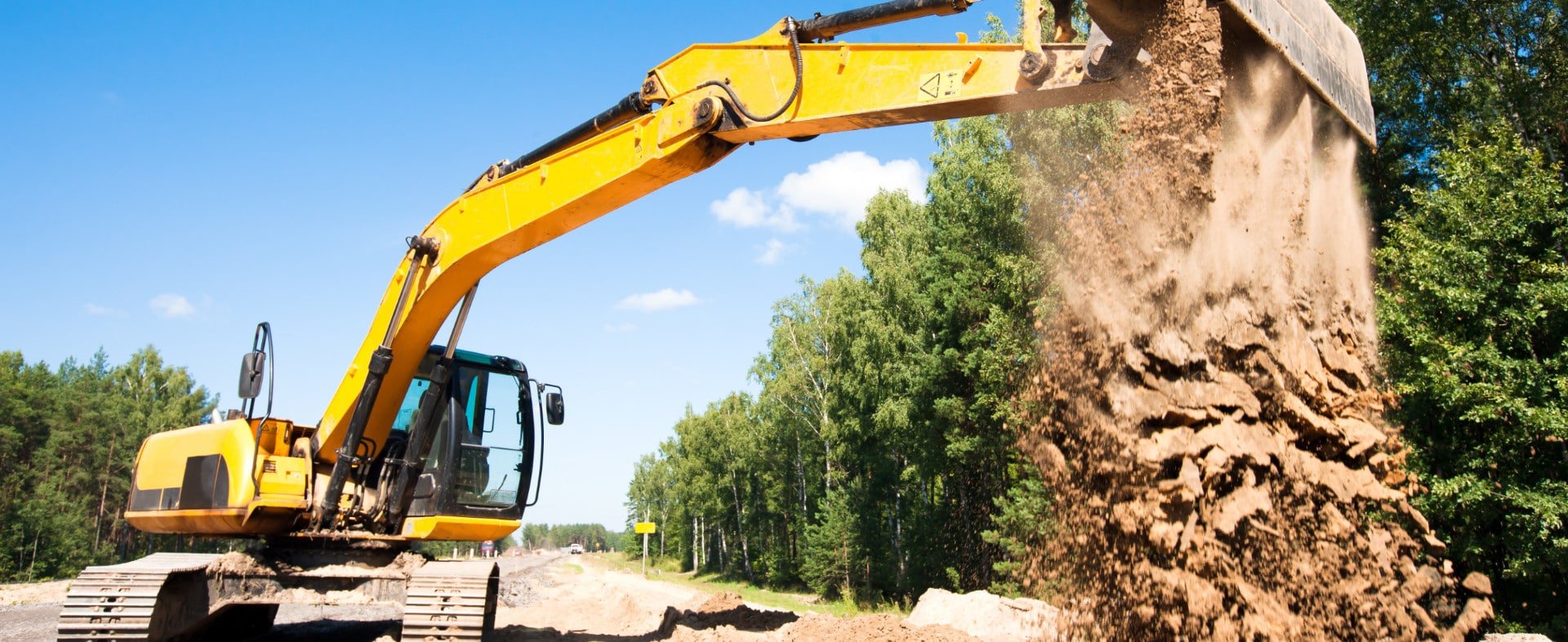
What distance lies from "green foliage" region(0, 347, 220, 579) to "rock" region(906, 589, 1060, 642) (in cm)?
3805

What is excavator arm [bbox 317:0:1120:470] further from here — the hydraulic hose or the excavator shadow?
the excavator shadow

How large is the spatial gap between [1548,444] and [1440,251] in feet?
8.95

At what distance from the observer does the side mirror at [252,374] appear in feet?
24.6

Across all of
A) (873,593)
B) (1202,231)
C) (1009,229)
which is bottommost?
(873,593)

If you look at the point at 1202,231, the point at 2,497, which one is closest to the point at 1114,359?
the point at 1202,231

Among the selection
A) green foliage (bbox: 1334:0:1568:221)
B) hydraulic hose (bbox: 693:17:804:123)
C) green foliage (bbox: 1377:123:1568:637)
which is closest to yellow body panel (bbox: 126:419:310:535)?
hydraulic hose (bbox: 693:17:804:123)

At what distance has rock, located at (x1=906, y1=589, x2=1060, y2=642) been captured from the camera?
9.64 m

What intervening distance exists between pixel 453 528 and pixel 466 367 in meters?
1.38

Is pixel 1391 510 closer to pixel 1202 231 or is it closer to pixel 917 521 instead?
pixel 1202 231

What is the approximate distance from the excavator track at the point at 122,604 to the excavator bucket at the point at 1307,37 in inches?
280

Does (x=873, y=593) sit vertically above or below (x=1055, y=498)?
below

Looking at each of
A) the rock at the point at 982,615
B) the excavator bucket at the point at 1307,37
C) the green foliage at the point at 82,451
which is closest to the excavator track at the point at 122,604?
the rock at the point at 982,615

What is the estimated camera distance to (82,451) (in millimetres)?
45219

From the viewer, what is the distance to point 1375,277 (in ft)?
46.9
